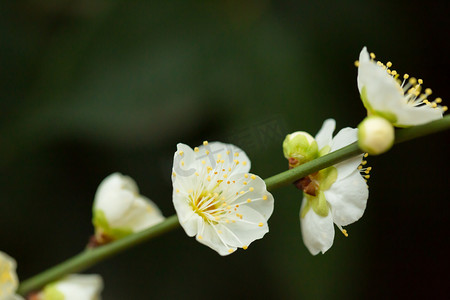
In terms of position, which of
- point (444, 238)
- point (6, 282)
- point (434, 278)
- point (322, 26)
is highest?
point (322, 26)

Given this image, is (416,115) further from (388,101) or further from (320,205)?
(320,205)

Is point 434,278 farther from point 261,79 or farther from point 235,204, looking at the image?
point 235,204

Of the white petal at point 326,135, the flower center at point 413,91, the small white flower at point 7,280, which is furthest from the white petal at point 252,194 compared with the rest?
the small white flower at point 7,280

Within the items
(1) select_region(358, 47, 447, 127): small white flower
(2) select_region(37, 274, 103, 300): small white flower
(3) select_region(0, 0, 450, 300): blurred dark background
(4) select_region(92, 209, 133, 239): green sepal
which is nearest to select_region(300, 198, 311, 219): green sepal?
(1) select_region(358, 47, 447, 127): small white flower

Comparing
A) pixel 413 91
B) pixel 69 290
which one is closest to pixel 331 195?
pixel 413 91

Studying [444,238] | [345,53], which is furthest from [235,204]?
[444,238]

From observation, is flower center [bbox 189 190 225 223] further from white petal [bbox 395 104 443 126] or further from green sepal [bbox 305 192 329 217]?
white petal [bbox 395 104 443 126]
